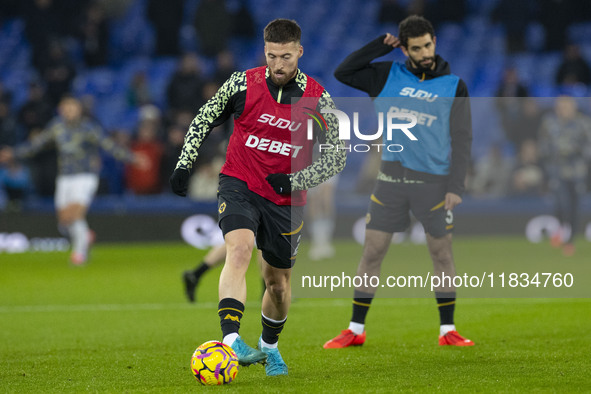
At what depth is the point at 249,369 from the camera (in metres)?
6.28

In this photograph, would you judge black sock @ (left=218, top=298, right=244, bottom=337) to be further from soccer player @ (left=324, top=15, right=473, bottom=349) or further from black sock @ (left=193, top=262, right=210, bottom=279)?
black sock @ (left=193, top=262, right=210, bottom=279)

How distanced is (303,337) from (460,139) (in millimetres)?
2112

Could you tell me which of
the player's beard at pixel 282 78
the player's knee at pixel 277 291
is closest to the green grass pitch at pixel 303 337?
the player's knee at pixel 277 291

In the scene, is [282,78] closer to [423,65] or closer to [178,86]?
[423,65]

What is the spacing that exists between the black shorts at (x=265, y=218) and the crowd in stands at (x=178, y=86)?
8.38m

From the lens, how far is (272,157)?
6.00m

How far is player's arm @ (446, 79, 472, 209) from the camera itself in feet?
23.7

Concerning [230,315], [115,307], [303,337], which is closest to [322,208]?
[115,307]

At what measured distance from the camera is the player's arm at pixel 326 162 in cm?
587

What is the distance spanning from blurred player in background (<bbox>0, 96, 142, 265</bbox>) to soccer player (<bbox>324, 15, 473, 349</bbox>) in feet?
27.0

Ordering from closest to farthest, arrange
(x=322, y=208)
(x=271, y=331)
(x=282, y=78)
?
(x=282, y=78) < (x=271, y=331) < (x=322, y=208)

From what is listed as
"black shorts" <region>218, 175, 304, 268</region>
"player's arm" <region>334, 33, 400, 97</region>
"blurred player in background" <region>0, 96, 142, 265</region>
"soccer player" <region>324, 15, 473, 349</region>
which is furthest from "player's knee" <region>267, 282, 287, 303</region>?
"blurred player in background" <region>0, 96, 142, 265</region>

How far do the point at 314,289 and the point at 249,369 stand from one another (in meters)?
2.05

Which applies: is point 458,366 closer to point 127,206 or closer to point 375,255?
point 375,255
